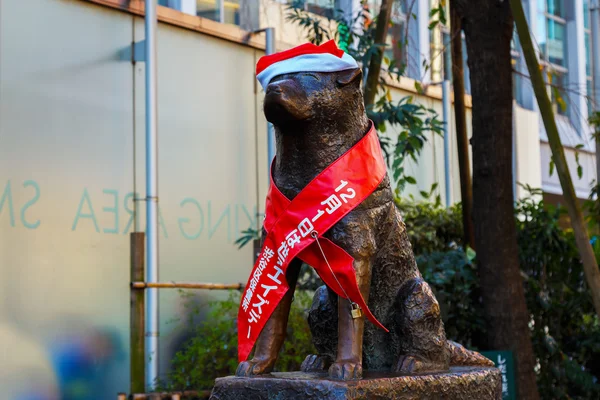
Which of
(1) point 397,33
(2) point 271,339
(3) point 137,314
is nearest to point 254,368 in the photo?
(2) point 271,339

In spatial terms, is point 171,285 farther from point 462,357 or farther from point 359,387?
point 359,387

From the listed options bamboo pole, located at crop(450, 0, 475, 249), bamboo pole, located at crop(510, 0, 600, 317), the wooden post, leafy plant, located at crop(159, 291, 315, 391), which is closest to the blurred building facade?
bamboo pole, located at crop(450, 0, 475, 249)

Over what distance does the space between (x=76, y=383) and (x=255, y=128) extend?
3.16 m

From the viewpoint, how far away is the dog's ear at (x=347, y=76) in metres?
2.91

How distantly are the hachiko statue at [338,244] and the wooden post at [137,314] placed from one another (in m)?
3.37

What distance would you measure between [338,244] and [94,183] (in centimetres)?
467

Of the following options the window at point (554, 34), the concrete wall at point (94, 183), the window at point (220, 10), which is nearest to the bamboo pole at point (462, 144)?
the concrete wall at point (94, 183)

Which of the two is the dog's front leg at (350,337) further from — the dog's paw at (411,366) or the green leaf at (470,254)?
the green leaf at (470,254)

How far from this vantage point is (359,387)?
103 inches

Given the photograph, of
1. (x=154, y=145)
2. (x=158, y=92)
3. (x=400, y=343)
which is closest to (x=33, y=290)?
(x=154, y=145)

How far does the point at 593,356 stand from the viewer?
754 centimetres

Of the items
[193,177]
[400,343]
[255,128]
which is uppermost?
[255,128]

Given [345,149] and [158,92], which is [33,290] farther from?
[345,149]

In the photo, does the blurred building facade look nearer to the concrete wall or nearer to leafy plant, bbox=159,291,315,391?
the concrete wall
